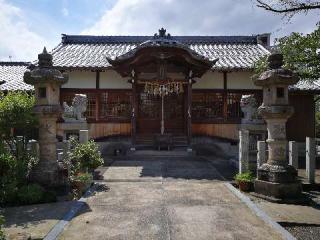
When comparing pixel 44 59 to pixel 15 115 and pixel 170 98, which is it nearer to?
pixel 15 115

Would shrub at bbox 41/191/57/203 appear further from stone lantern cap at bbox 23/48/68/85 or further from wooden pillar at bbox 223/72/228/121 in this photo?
wooden pillar at bbox 223/72/228/121

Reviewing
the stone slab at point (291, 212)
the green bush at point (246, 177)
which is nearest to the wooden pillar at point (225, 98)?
the green bush at point (246, 177)

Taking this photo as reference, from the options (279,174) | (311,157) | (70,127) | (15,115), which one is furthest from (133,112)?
(279,174)

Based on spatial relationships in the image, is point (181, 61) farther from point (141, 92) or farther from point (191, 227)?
point (191, 227)

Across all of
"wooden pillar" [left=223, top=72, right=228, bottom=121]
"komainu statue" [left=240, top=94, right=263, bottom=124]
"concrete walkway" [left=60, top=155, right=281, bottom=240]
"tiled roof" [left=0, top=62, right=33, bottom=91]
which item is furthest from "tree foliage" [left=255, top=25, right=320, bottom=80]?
"tiled roof" [left=0, top=62, right=33, bottom=91]

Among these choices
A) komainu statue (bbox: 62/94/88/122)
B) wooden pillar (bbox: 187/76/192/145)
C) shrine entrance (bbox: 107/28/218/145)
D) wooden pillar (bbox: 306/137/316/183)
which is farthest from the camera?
wooden pillar (bbox: 187/76/192/145)

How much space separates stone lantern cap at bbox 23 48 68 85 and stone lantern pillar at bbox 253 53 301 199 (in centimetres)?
620

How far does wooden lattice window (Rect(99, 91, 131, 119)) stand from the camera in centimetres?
1992

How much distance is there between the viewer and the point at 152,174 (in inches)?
497

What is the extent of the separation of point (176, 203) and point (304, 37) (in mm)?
6895

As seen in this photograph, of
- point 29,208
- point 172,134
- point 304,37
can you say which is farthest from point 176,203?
point 172,134

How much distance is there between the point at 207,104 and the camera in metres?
20.1

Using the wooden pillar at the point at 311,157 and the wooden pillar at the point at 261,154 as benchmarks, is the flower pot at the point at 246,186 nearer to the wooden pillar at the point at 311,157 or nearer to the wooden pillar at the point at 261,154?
the wooden pillar at the point at 261,154

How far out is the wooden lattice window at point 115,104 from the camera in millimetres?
19922
